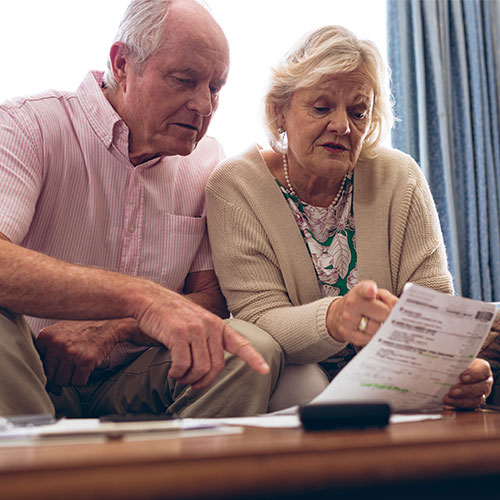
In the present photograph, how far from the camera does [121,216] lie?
1.54m

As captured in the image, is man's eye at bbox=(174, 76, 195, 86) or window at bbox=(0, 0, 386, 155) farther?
window at bbox=(0, 0, 386, 155)

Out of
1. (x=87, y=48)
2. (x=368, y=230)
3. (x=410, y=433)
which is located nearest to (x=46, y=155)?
(x=368, y=230)

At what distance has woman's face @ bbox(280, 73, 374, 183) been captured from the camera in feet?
5.23

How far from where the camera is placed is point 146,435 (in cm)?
59

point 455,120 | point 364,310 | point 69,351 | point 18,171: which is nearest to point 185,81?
point 18,171

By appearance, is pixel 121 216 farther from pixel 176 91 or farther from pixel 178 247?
pixel 176 91

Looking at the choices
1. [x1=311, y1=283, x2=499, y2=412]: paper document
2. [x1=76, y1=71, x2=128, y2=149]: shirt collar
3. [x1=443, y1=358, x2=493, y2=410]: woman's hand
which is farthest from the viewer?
[x1=76, y1=71, x2=128, y2=149]: shirt collar

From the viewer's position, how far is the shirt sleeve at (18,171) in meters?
1.29

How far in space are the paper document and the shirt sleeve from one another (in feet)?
2.43

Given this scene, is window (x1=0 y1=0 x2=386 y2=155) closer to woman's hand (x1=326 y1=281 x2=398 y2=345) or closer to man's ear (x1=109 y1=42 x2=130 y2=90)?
man's ear (x1=109 y1=42 x2=130 y2=90)

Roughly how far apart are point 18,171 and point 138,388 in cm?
53

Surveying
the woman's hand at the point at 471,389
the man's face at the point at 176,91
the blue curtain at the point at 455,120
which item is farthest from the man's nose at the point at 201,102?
the blue curtain at the point at 455,120

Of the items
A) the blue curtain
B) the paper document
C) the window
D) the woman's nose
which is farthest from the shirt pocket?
the blue curtain

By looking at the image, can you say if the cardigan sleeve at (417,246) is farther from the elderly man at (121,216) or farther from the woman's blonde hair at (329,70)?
the elderly man at (121,216)
